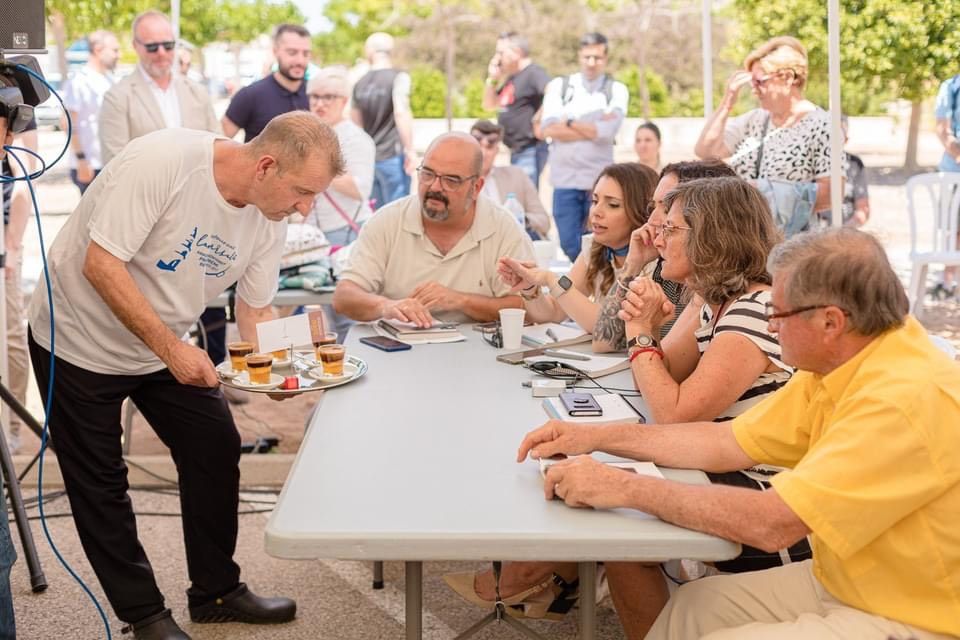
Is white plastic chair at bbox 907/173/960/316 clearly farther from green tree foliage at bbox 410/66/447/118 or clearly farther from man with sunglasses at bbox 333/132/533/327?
green tree foliage at bbox 410/66/447/118

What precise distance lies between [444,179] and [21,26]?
1.46 m

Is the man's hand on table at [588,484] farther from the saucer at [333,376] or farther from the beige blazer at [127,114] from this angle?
the beige blazer at [127,114]

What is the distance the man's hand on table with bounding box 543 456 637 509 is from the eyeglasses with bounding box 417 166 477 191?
6.26 ft

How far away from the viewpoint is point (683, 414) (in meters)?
2.35

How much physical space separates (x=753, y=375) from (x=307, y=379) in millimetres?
1123

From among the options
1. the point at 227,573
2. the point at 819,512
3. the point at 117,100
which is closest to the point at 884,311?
the point at 819,512

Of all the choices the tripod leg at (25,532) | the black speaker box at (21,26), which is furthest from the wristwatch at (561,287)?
the tripod leg at (25,532)

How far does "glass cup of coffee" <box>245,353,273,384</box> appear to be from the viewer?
2701mm

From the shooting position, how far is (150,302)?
285 centimetres

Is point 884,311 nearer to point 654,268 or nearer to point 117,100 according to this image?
point 654,268

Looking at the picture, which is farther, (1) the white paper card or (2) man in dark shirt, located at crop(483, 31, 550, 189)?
(2) man in dark shirt, located at crop(483, 31, 550, 189)

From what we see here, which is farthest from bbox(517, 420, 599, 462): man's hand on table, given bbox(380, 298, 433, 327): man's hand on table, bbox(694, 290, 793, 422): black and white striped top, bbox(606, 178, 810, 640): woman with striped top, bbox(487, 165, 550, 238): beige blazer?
bbox(487, 165, 550, 238): beige blazer

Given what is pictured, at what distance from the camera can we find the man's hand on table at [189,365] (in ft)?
8.71

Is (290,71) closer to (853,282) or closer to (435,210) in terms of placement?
(435,210)
